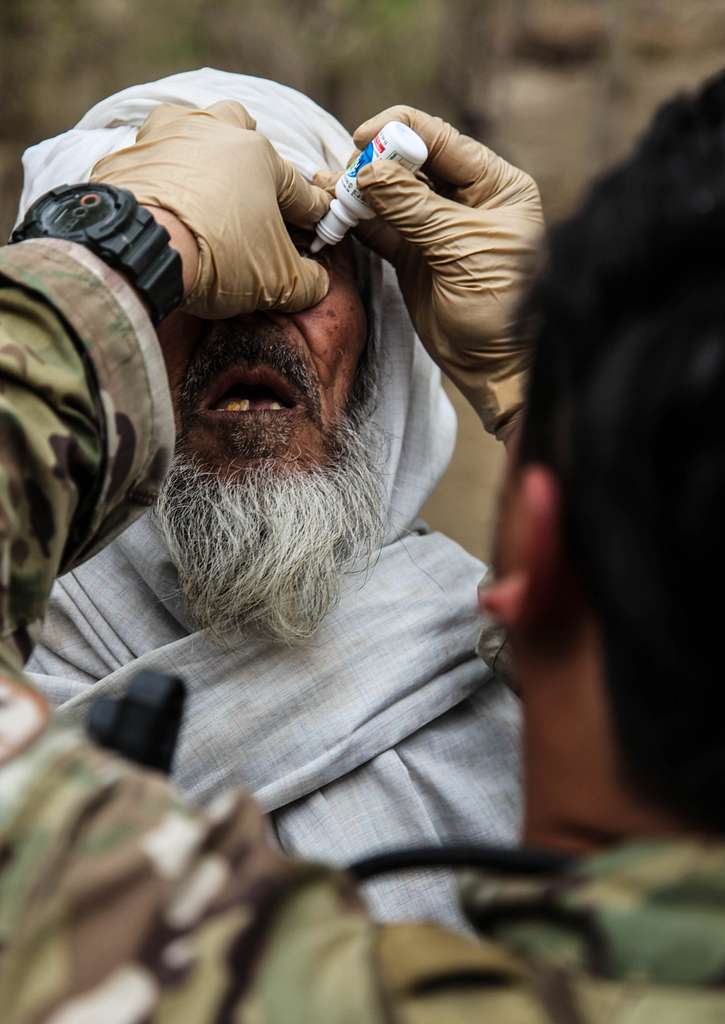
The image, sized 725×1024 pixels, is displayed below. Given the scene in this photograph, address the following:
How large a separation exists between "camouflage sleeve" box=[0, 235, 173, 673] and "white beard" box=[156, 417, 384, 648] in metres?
0.41

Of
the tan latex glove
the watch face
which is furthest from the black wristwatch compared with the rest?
the tan latex glove

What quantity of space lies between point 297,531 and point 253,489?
82mm

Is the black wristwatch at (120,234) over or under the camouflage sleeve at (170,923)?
over

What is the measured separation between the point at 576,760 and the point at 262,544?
2.85ft

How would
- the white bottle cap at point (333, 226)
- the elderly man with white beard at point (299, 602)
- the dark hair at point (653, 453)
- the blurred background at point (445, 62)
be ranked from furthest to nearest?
the blurred background at point (445, 62) → the white bottle cap at point (333, 226) → the elderly man with white beard at point (299, 602) → the dark hair at point (653, 453)

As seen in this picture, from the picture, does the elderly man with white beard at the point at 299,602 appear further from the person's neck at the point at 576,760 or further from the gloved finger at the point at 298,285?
the person's neck at the point at 576,760

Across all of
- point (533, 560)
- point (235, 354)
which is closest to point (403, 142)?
point (235, 354)

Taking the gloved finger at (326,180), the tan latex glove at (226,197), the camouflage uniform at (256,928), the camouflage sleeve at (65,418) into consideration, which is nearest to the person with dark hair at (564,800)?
the camouflage uniform at (256,928)

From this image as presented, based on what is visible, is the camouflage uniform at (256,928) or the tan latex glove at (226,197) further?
the tan latex glove at (226,197)

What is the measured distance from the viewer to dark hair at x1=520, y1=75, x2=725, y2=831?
2.17ft

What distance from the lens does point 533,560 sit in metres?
0.74

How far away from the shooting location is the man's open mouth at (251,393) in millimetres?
1630

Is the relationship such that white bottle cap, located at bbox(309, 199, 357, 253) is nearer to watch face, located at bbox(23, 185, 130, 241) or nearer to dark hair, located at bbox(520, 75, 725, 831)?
watch face, located at bbox(23, 185, 130, 241)

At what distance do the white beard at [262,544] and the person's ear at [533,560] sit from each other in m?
0.80
